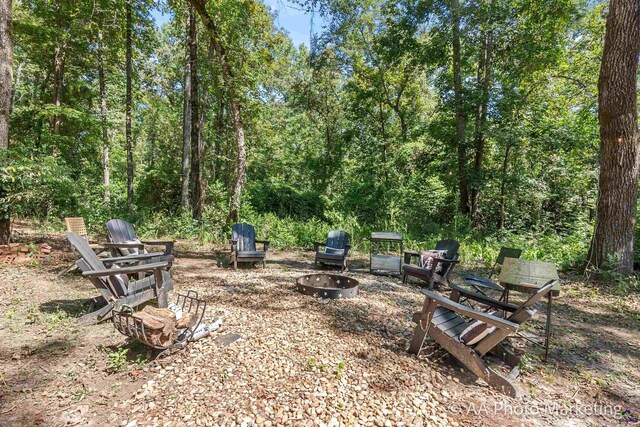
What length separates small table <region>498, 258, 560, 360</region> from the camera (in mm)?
2955

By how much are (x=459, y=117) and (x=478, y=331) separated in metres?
9.46

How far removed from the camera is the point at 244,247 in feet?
21.1

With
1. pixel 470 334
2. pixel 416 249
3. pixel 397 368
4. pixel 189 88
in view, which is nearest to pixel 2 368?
pixel 397 368

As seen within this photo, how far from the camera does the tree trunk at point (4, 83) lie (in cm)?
533

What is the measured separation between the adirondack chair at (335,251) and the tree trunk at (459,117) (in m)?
5.97

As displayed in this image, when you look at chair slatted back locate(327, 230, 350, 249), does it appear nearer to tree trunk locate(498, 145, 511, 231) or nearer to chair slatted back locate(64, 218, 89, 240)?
chair slatted back locate(64, 218, 89, 240)

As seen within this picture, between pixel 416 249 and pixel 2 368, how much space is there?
789 cm

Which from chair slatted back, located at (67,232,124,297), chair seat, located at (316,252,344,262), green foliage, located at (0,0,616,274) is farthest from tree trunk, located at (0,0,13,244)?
chair seat, located at (316,252,344,262)

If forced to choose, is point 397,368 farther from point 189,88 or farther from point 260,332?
point 189,88

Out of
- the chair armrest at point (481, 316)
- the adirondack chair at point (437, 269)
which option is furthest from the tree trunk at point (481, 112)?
the chair armrest at point (481, 316)

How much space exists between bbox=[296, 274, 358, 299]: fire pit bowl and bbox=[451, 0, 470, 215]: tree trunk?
7407mm

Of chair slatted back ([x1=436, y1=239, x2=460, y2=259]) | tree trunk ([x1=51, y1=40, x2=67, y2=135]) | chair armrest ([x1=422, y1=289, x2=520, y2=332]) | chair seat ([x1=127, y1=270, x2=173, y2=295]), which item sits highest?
tree trunk ([x1=51, y1=40, x2=67, y2=135])

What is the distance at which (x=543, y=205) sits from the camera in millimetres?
10625

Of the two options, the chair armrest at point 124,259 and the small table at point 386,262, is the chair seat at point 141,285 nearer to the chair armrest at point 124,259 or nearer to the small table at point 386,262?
the chair armrest at point 124,259
